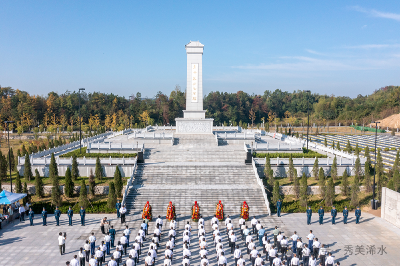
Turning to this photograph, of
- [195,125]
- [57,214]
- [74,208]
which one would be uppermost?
[195,125]

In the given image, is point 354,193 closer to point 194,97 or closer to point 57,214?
point 57,214

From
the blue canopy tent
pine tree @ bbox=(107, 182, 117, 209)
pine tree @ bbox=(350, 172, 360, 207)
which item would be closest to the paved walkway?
pine tree @ bbox=(107, 182, 117, 209)

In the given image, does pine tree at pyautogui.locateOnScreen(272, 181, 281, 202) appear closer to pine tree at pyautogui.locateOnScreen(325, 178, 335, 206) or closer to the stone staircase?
the stone staircase

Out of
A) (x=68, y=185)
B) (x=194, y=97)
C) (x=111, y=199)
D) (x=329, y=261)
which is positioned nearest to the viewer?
(x=329, y=261)

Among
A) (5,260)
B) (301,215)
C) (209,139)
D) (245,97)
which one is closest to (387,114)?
(245,97)

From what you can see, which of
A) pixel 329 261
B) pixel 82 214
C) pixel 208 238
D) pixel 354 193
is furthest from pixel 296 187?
pixel 82 214

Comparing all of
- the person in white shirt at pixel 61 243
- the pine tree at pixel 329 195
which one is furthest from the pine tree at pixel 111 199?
the pine tree at pixel 329 195

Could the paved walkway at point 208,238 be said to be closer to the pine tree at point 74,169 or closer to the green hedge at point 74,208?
the green hedge at point 74,208

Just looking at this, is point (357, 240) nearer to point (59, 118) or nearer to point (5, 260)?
point (5, 260)
